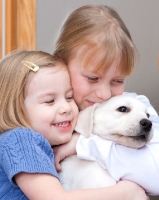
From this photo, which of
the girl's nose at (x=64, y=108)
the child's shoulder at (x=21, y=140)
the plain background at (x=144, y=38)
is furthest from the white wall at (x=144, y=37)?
the child's shoulder at (x=21, y=140)

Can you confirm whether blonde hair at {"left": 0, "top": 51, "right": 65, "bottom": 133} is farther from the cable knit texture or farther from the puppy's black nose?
the puppy's black nose

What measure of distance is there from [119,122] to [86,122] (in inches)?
3.9

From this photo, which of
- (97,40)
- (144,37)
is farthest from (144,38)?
(97,40)

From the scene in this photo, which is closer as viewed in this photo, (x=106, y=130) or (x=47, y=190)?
(x=47, y=190)

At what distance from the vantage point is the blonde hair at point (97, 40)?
110cm

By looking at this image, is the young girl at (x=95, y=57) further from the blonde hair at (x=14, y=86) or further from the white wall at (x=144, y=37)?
the white wall at (x=144, y=37)

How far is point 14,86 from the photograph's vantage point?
99 centimetres

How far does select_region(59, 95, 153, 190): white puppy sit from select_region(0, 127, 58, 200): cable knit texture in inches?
5.3

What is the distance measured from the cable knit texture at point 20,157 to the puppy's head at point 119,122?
0.62ft

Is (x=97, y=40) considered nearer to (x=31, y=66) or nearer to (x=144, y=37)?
(x=31, y=66)

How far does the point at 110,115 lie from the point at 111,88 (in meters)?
0.11

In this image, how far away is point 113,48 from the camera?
111cm

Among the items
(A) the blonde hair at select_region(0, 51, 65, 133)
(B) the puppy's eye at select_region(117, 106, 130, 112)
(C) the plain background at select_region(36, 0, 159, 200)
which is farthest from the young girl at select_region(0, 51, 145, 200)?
(C) the plain background at select_region(36, 0, 159, 200)

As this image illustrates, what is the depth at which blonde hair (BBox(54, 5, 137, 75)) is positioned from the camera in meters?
1.10
